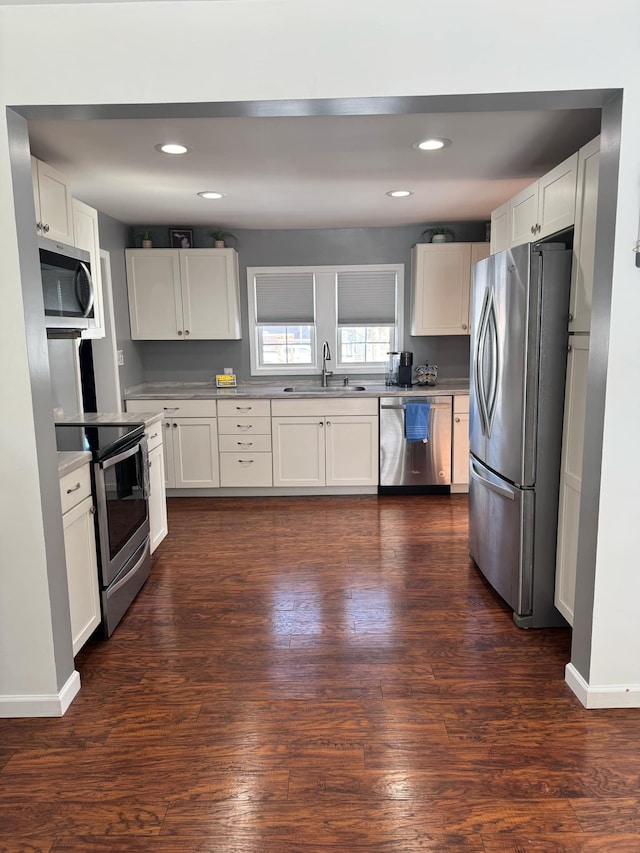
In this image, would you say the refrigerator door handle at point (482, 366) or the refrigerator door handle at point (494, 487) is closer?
the refrigerator door handle at point (494, 487)

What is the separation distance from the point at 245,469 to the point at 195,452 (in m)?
0.45

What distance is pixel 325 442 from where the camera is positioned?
15.6 feet

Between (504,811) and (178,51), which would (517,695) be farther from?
(178,51)

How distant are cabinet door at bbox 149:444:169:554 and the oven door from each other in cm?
26

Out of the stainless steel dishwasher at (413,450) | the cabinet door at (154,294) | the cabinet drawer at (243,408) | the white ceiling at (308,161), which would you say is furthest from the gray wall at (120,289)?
the stainless steel dishwasher at (413,450)

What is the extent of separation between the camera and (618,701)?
2.07 m

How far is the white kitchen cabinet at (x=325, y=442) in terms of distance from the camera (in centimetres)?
471

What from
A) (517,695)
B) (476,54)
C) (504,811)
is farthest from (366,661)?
(476,54)

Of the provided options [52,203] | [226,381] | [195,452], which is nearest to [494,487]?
[52,203]

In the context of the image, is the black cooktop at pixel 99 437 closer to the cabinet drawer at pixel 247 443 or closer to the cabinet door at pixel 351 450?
the cabinet drawer at pixel 247 443

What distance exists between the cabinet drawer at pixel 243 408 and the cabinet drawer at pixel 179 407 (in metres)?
0.08

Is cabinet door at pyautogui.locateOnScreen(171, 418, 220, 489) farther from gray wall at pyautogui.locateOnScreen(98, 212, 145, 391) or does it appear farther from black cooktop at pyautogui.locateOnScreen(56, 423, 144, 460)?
black cooktop at pyautogui.locateOnScreen(56, 423, 144, 460)

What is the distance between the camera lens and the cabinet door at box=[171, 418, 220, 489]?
4754mm

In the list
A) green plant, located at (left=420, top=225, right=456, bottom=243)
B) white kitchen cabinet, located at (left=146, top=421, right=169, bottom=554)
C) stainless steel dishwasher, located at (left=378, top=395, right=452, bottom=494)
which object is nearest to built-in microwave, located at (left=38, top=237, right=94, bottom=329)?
white kitchen cabinet, located at (left=146, top=421, right=169, bottom=554)
